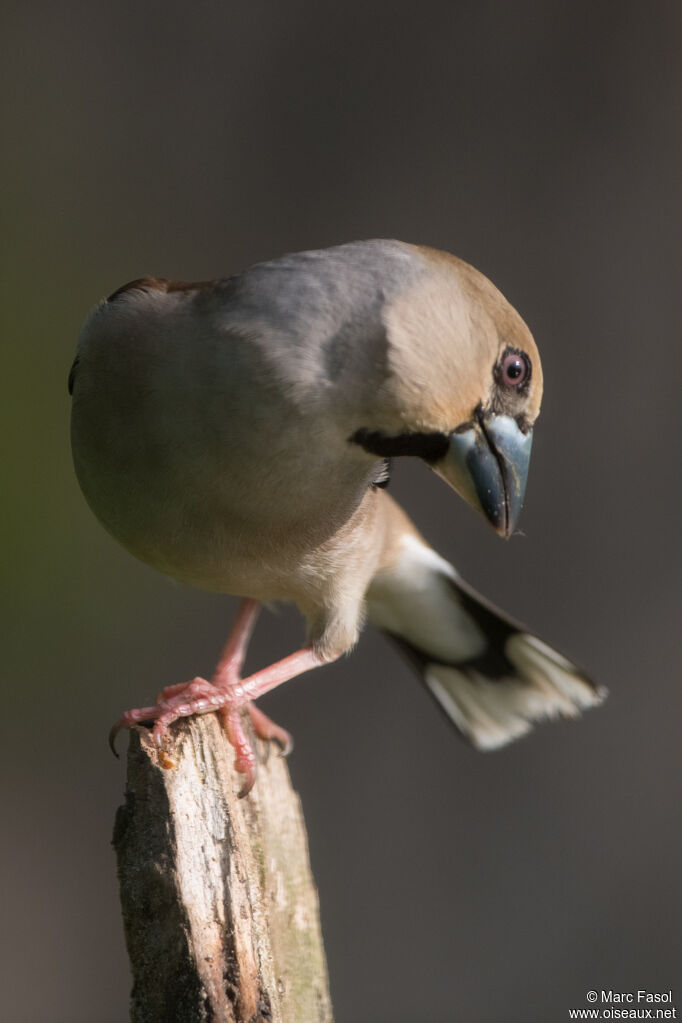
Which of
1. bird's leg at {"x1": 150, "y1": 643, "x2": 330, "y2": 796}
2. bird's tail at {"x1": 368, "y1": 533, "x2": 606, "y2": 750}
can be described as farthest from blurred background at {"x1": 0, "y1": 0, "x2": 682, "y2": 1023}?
bird's leg at {"x1": 150, "y1": 643, "x2": 330, "y2": 796}

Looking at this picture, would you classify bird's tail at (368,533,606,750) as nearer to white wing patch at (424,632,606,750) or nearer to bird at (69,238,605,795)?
white wing patch at (424,632,606,750)

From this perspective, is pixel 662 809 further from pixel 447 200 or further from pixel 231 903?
pixel 231 903

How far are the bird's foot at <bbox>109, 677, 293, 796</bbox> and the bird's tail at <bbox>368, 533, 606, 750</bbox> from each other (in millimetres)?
967

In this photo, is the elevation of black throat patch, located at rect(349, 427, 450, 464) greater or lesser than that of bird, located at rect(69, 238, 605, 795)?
lesser

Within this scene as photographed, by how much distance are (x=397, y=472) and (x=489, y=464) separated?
109 inches

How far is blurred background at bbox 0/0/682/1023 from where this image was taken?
4988mm

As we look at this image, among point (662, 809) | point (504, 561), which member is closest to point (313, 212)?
point (504, 561)

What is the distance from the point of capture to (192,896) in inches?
84.4

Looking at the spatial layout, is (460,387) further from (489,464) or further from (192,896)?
(192,896)

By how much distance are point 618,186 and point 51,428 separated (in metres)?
2.76

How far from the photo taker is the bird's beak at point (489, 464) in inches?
91.5

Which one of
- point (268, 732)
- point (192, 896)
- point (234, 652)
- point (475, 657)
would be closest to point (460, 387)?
point (192, 896)

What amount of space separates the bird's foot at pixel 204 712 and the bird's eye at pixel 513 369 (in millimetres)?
972

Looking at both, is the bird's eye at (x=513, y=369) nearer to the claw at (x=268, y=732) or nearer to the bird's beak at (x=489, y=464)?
the bird's beak at (x=489, y=464)
